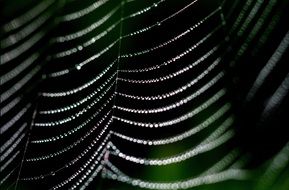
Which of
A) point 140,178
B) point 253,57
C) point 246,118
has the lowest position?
point 140,178

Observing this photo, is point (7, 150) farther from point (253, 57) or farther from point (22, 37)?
point (253, 57)

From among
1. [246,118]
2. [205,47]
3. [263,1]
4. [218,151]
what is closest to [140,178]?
[218,151]

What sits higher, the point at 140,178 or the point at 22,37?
the point at 22,37

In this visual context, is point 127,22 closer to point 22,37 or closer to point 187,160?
point 22,37

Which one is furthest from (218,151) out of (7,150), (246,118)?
(7,150)

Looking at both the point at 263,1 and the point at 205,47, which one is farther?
the point at 205,47

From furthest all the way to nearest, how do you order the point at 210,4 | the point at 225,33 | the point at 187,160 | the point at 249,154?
the point at 210,4, the point at 225,33, the point at 249,154, the point at 187,160

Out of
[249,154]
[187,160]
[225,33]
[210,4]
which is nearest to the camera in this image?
[187,160]
